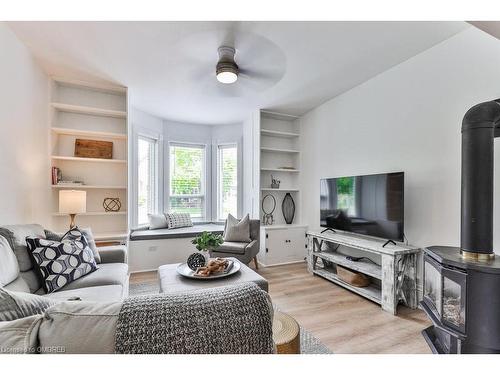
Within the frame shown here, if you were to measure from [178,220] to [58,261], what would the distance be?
270 centimetres

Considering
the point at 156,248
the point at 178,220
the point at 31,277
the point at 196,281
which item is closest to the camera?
the point at 31,277

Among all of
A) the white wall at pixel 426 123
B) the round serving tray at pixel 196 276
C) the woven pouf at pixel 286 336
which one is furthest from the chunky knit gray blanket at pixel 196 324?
the white wall at pixel 426 123

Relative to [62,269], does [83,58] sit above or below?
above

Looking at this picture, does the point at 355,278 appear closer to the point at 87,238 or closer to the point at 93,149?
the point at 87,238

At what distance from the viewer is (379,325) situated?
2154mm

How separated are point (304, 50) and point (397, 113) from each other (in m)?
1.32

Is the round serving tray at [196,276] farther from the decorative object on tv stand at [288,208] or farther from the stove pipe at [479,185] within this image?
the decorative object on tv stand at [288,208]

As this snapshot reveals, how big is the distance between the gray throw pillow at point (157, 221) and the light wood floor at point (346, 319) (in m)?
2.32

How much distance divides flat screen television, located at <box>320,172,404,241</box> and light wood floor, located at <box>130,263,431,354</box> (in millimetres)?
761

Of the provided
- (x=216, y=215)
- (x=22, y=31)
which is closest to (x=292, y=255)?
(x=216, y=215)

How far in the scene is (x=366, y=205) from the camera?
2867mm

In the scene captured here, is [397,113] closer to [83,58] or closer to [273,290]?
[273,290]

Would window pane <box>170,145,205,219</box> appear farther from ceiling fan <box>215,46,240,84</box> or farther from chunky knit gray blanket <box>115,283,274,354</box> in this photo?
chunky knit gray blanket <box>115,283,274,354</box>

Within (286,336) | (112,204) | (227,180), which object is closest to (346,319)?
(286,336)
